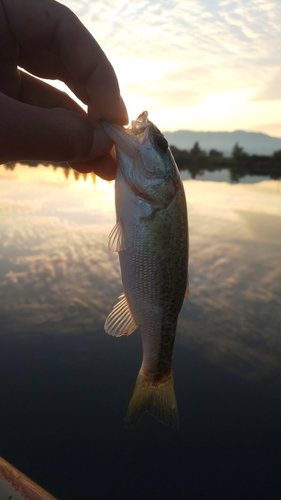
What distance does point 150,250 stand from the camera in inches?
121

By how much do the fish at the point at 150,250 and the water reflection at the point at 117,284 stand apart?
4.70m

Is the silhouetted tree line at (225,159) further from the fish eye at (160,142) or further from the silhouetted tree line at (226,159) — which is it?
the fish eye at (160,142)

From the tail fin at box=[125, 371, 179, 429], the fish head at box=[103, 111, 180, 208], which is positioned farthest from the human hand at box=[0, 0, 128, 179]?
the tail fin at box=[125, 371, 179, 429]

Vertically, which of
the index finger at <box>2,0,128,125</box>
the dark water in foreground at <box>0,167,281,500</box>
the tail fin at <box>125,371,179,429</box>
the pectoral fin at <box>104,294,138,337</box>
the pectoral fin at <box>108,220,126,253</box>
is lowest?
the dark water in foreground at <box>0,167,281,500</box>

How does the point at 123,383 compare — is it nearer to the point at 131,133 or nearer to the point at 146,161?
the point at 146,161

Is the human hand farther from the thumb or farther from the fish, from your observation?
the fish

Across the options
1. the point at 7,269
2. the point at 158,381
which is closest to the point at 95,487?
the point at 158,381

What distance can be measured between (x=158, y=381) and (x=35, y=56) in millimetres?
3622

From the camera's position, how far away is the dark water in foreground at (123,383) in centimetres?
553

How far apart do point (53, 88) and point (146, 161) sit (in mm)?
1644

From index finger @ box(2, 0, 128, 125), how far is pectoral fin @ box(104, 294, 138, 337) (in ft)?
5.88

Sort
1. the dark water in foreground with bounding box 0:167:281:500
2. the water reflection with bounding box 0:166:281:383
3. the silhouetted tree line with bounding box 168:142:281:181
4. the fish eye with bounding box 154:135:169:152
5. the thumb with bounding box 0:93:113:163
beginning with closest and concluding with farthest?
the thumb with bounding box 0:93:113:163, the fish eye with bounding box 154:135:169:152, the dark water in foreground with bounding box 0:167:281:500, the water reflection with bounding box 0:166:281:383, the silhouetted tree line with bounding box 168:142:281:181

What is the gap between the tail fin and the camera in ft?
10.5

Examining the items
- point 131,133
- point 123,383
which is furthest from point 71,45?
point 123,383
